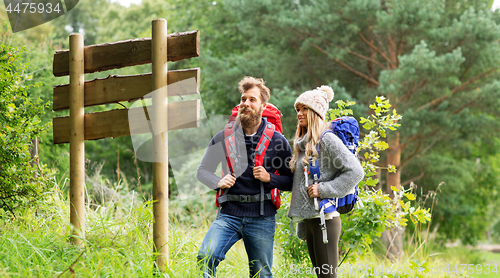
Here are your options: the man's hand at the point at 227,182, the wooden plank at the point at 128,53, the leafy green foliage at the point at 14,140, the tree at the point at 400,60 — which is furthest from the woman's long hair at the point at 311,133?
the tree at the point at 400,60

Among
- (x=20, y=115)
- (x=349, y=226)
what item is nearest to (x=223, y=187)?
(x=349, y=226)

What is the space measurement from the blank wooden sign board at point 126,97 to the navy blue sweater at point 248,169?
1.36 ft

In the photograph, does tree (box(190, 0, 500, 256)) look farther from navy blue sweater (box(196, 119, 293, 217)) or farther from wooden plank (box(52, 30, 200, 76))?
wooden plank (box(52, 30, 200, 76))

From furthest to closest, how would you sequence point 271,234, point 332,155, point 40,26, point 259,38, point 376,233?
point 40,26 → point 259,38 → point 376,233 → point 271,234 → point 332,155

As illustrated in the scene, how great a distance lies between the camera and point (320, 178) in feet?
9.50

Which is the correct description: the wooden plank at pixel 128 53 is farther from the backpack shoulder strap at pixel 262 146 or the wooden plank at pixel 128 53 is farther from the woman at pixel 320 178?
the woman at pixel 320 178

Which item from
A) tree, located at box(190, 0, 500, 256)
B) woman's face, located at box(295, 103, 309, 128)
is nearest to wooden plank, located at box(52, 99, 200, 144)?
woman's face, located at box(295, 103, 309, 128)

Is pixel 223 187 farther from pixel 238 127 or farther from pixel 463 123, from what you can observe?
pixel 463 123

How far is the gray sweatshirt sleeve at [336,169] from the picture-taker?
2.75 metres

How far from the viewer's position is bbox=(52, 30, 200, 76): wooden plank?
9.28 ft

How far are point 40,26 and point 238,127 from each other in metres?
18.1

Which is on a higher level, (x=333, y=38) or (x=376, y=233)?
(x=333, y=38)

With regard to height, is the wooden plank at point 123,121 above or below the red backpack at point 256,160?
above

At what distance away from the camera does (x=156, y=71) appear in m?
2.85
